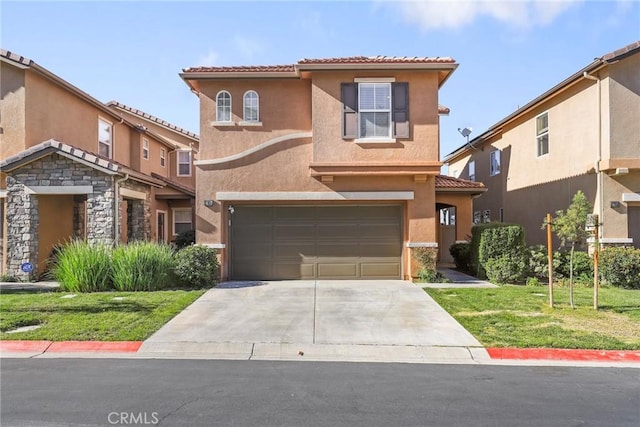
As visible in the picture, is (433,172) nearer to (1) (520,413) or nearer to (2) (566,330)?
(2) (566,330)

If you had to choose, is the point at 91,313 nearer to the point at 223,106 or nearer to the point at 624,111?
the point at 223,106

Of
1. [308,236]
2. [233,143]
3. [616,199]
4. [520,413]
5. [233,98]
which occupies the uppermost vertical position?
[233,98]

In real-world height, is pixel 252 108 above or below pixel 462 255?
above

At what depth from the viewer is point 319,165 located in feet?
44.2

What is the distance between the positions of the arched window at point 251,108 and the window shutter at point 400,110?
4.20m

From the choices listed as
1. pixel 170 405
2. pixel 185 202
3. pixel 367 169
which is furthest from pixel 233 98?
pixel 170 405

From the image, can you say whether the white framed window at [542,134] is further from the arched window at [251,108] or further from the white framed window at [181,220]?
the white framed window at [181,220]

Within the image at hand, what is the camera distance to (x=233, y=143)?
14234 mm

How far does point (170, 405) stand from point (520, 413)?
3.83m

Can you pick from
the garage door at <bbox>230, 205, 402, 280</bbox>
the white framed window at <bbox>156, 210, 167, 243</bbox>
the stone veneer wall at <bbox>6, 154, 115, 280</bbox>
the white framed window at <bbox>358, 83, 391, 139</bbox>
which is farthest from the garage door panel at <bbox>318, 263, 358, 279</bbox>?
the white framed window at <bbox>156, 210, 167, 243</bbox>

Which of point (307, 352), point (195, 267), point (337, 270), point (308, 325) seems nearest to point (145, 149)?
point (195, 267)

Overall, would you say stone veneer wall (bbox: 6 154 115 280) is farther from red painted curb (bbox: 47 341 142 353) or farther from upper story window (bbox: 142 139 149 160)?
upper story window (bbox: 142 139 149 160)

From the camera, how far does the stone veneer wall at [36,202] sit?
44.8 ft

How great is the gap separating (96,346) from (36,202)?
8579 millimetres
